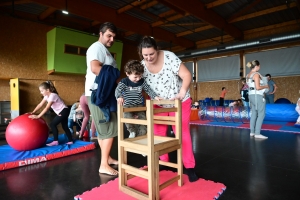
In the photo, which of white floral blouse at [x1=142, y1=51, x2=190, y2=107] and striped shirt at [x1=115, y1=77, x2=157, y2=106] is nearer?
white floral blouse at [x1=142, y1=51, x2=190, y2=107]

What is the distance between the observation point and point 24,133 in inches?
102

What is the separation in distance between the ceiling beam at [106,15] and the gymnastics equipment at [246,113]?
14.9 feet

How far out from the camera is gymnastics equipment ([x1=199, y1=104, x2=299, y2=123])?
5059mm

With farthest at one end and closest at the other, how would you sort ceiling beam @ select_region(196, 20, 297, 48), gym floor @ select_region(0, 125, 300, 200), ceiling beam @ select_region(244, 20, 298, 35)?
1. ceiling beam @ select_region(196, 20, 297, 48)
2. ceiling beam @ select_region(244, 20, 298, 35)
3. gym floor @ select_region(0, 125, 300, 200)

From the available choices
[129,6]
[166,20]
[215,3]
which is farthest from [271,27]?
[129,6]

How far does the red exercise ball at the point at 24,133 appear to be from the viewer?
2578mm

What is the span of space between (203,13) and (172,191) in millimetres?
6676

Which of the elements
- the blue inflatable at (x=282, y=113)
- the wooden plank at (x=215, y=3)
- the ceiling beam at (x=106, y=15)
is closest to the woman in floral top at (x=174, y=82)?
the blue inflatable at (x=282, y=113)

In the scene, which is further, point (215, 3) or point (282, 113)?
point (215, 3)

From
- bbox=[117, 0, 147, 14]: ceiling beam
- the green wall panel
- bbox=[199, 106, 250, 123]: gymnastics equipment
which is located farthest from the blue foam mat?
the green wall panel

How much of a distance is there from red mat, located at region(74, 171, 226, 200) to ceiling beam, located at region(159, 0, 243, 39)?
5.03 meters

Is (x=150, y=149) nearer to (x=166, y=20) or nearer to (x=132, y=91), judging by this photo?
(x=132, y=91)

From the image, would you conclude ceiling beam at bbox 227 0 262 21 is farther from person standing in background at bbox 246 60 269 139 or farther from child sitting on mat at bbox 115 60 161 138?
child sitting on mat at bbox 115 60 161 138

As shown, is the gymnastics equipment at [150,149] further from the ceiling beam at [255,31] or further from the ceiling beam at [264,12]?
the ceiling beam at [255,31]
